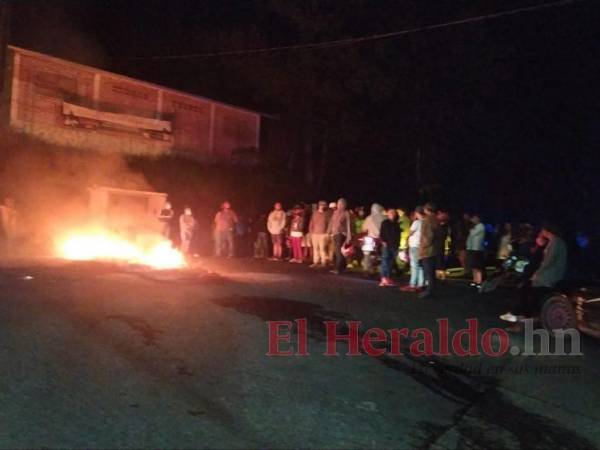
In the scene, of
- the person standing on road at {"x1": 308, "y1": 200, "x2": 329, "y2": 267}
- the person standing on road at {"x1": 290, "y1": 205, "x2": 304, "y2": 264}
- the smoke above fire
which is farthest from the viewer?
the person standing on road at {"x1": 290, "y1": 205, "x2": 304, "y2": 264}

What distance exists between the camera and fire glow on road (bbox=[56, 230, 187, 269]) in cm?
1389

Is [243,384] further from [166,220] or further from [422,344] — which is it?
[166,220]

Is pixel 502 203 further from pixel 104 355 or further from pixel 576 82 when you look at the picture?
pixel 104 355

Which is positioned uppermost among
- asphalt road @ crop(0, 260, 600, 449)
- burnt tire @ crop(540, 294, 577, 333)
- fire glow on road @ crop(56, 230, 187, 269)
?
fire glow on road @ crop(56, 230, 187, 269)

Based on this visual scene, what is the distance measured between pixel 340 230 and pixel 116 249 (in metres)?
6.56

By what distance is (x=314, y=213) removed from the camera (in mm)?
15297

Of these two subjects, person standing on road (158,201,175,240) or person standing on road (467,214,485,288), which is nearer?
person standing on road (467,214,485,288)

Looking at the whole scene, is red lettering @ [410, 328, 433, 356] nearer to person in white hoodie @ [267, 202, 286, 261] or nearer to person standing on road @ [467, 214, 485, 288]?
person standing on road @ [467, 214, 485, 288]

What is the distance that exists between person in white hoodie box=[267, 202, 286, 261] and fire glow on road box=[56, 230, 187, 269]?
9.45 feet

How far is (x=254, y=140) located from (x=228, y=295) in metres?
17.7

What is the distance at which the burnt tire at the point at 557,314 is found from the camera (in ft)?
26.7

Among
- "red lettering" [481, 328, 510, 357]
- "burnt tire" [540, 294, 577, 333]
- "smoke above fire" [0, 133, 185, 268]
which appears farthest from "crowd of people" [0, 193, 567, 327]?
"smoke above fire" [0, 133, 185, 268]

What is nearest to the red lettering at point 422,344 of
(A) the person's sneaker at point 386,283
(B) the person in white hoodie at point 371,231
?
(A) the person's sneaker at point 386,283

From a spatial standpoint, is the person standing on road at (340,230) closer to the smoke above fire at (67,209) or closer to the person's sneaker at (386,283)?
the person's sneaker at (386,283)
